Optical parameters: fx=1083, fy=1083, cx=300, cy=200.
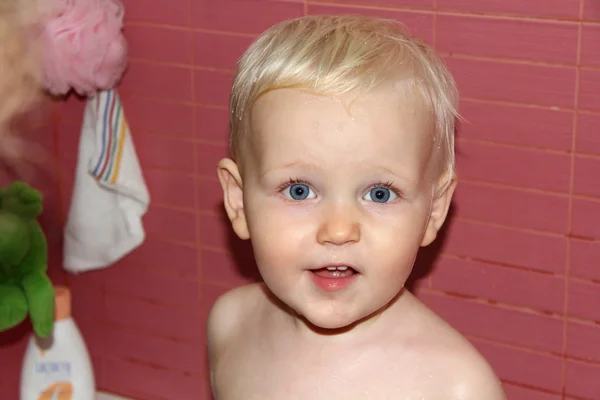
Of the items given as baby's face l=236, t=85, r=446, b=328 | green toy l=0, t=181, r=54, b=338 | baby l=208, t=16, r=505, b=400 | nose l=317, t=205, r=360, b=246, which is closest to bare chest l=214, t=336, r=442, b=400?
baby l=208, t=16, r=505, b=400

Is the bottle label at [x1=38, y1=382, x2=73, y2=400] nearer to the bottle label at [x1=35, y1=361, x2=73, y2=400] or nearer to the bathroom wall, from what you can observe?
the bottle label at [x1=35, y1=361, x2=73, y2=400]

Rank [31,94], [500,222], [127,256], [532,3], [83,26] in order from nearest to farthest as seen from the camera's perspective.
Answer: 1. [532,3]
2. [500,222]
3. [83,26]
4. [31,94]
5. [127,256]

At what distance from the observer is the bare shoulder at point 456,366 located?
4.68 ft

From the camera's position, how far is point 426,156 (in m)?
1.37

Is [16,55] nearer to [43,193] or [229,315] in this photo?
[43,193]

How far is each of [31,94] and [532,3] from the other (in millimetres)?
977

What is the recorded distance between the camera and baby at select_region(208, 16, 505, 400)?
1320 millimetres

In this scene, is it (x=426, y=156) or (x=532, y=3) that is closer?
(x=426, y=156)

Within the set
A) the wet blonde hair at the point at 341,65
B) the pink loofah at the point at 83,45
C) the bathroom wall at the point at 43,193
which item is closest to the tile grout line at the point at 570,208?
the wet blonde hair at the point at 341,65

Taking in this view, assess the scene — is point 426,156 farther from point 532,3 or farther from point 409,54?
point 532,3

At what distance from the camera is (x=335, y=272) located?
1.37 metres

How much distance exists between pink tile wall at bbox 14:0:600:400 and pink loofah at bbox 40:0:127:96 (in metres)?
0.06

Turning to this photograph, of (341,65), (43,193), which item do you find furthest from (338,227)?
(43,193)

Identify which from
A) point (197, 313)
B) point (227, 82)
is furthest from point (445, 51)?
point (197, 313)
